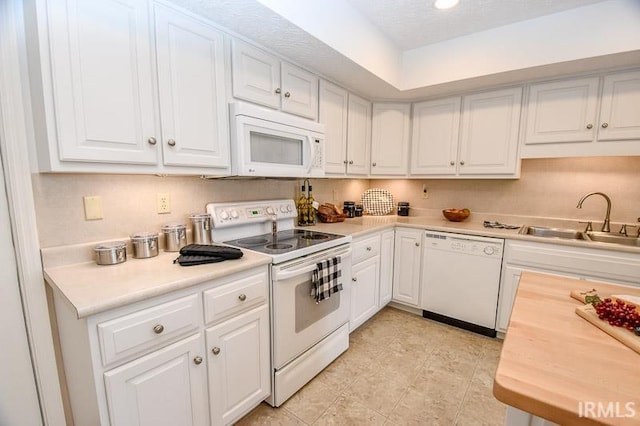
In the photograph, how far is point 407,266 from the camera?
8.93ft

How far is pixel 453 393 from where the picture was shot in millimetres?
1771

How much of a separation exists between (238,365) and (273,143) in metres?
1.25

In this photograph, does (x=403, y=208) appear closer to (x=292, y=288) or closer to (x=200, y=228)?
(x=292, y=288)

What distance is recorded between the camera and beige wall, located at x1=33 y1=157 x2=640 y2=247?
1.32m

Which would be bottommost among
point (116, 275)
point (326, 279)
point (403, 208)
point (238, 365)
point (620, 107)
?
point (238, 365)

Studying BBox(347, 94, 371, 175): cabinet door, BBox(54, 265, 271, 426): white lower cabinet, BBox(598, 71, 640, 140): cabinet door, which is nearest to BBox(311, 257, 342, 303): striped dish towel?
BBox(54, 265, 271, 426): white lower cabinet

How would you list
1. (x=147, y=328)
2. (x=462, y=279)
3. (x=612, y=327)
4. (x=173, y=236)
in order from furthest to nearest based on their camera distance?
(x=462, y=279)
(x=173, y=236)
(x=147, y=328)
(x=612, y=327)

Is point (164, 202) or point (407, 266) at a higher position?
point (164, 202)

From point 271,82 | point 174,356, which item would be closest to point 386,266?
point 271,82

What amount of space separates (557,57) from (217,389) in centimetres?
289

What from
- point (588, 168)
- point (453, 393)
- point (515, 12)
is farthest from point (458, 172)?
point (453, 393)

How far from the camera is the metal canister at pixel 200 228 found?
5.53ft

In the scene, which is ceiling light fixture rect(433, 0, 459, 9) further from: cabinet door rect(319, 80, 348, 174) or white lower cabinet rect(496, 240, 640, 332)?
white lower cabinet rect(496, 240, 640, 332)

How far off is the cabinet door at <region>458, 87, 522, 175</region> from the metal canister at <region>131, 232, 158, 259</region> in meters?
2.57
